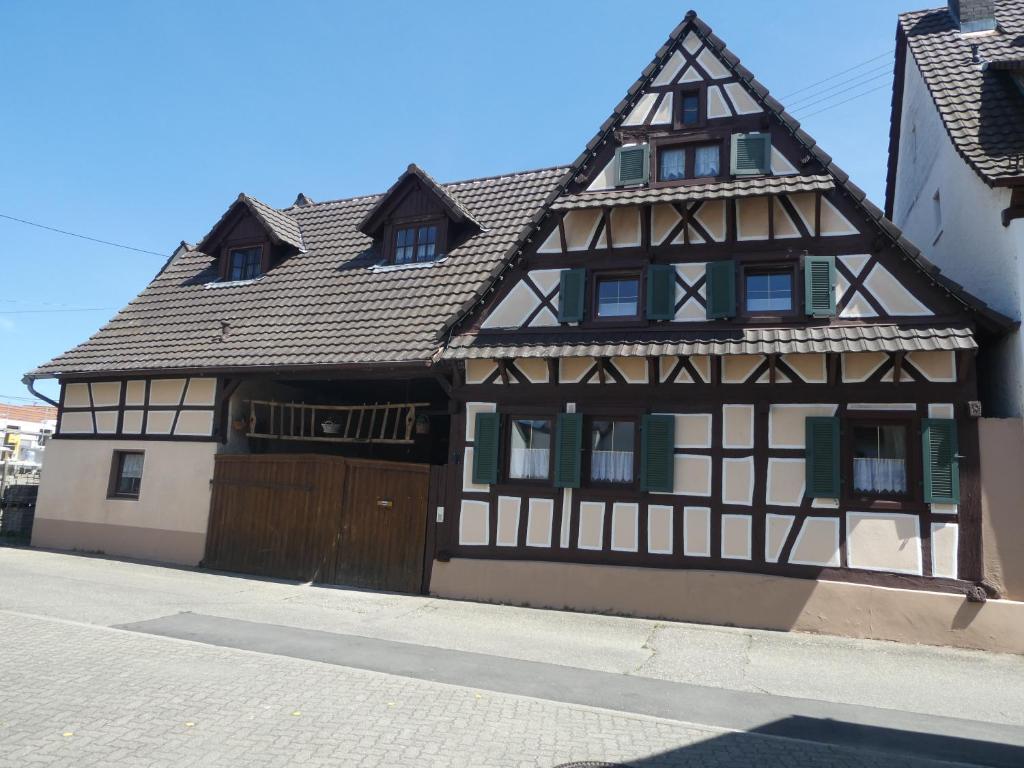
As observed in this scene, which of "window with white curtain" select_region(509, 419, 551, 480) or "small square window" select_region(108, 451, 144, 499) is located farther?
"small square window" select_region(108, 451, 144, 499)

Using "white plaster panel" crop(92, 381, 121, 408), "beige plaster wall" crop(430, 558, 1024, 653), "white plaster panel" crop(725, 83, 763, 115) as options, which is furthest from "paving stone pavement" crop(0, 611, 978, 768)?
"white plaster panel" crop(725, 83, 763, 115)

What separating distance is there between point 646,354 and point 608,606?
12.3 ft

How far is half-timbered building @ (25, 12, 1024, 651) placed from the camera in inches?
393

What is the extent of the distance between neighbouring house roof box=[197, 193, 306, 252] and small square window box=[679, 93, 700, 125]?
9379 mm

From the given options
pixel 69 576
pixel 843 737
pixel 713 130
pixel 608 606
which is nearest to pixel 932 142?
pixel 713 130

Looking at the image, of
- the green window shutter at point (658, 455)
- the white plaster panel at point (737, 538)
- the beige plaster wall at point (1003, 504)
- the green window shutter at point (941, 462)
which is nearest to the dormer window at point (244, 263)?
the green window shutter at point (658, 455)

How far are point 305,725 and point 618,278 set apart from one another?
27.5 ft

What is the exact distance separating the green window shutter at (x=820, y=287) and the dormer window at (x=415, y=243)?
7.52 metres

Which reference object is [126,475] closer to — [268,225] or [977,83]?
[268,225]

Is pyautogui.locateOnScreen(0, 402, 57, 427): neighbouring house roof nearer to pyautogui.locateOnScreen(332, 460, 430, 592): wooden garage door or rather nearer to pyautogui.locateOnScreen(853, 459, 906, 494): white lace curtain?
pyautogui.locateOnScreen(332, 460, 430, 592): wooden garage door

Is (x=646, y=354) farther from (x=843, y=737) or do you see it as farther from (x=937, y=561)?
(x=843, y=737)

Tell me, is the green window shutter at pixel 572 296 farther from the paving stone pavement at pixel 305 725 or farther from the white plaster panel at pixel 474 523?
the paving stone pavement at pixel 305 725

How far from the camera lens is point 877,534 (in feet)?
32.4

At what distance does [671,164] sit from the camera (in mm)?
12039
